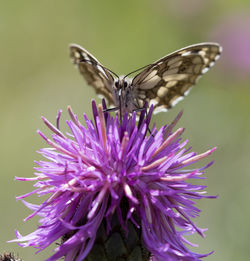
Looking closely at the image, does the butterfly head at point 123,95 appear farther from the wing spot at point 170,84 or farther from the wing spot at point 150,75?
the wing spot at point 170,84

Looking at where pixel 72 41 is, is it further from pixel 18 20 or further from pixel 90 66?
pixel 90 66

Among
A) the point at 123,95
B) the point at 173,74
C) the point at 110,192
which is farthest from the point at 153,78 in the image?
the point at 110,192

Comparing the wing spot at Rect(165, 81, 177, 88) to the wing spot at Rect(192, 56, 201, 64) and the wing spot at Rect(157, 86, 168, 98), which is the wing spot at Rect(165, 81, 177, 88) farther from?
the wing spot at Rect(192, 56, 201, 64)

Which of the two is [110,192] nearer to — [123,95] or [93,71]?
[123,95]

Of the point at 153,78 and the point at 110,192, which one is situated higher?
the point at 153,78

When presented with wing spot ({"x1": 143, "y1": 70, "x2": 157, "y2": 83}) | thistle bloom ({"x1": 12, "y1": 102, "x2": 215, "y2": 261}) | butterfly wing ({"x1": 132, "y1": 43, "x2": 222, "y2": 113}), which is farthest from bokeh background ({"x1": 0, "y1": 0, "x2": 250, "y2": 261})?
thistle bloom ({"x1": 12, "y1": 102, "x2": 215, "y2": 261})

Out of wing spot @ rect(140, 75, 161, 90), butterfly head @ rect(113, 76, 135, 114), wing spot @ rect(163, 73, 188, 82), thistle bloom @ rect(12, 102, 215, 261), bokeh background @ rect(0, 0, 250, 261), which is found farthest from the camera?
bokeh background @ rect(0, 0, 250, 261)
